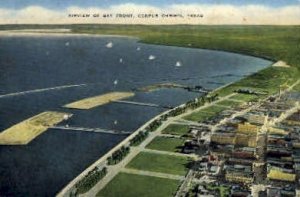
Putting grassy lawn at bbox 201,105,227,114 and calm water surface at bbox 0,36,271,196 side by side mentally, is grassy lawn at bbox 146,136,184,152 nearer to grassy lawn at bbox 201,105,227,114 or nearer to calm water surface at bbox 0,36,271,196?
calm water surface at bbox 0,36,271,196

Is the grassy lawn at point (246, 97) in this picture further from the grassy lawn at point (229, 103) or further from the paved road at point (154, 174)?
the paved road at point (154, 174)

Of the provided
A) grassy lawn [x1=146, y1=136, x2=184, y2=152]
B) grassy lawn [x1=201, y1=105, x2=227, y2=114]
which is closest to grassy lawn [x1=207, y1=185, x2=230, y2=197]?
grassy lawn [x1=146, y1=136, x2=184, y2=152]

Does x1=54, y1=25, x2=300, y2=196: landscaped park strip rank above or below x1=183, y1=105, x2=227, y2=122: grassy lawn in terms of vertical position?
above

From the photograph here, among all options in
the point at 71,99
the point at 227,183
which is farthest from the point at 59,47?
the point at 227,183

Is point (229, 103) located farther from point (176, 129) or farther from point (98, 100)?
point (98, 100)

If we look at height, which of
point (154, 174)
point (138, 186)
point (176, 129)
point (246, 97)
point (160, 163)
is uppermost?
point (246, 97)

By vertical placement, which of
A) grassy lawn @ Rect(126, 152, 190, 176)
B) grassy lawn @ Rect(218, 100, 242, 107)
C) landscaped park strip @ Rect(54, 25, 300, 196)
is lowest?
grassy lawn @ Rect(126, 152, 190, 176)

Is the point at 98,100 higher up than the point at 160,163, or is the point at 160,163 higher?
the point at 98,100

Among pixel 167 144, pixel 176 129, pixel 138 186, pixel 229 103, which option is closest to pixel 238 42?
pixel 229 103
